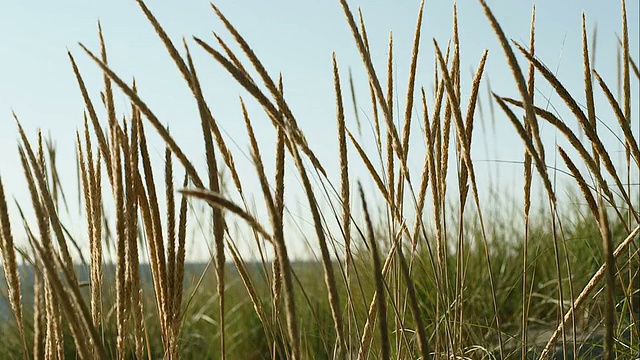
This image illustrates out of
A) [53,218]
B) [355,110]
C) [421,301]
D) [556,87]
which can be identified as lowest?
[421,301]

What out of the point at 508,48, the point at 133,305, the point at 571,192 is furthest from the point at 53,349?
the point at 571,192

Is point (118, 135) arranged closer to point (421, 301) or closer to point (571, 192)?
point (421, 301)

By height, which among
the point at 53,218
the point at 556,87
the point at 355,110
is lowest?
the point at 53,218

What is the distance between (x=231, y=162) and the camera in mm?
1258

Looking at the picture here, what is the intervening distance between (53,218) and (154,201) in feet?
0.46

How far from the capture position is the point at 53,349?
1219 millimetres

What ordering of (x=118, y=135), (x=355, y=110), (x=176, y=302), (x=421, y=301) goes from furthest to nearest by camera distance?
(x=421, y=301)
(x=355, y=110)
(x=176, y=302)
(x=118, y=135)

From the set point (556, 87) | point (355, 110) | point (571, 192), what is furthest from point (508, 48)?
point (571, 192)

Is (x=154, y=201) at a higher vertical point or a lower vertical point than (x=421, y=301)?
higher

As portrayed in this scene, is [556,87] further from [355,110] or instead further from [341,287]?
[341,287]

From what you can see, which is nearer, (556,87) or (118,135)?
(118,135)

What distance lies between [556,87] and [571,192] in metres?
3.44

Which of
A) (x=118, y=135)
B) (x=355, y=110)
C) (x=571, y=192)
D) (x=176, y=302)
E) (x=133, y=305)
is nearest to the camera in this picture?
(x=118, y=135)

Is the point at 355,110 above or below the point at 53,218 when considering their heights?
above
